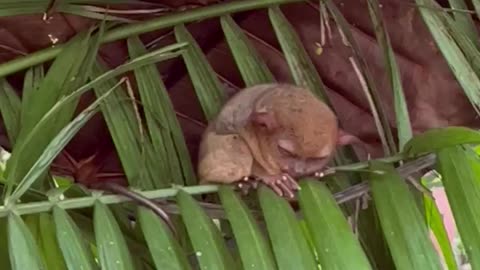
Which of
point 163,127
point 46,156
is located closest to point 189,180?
point 163,127

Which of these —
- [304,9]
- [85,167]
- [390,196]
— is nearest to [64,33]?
[85,167]

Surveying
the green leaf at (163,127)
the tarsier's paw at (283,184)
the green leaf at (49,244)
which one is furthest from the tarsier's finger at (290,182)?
the green leaf at (49,244)

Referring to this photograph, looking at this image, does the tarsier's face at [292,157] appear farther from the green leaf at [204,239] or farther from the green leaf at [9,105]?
the green leaf at [9,105]

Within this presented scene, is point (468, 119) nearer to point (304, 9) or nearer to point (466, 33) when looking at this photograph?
point (466, 33)

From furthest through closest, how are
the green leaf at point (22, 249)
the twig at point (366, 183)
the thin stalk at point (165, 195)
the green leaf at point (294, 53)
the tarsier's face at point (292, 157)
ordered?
the green leaf at point (294, 53) → the tarsier's face at point (292, 157) → the twig at point (366, 183) → the thin stalk at point (165, 195) → the green leaf at point (22, 249)

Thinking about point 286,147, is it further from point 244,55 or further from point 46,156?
point 46,156

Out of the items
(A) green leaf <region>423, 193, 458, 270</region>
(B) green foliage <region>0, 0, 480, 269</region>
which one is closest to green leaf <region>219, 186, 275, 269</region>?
(B) green foliage <region>0, 0, 480, 269</region>
